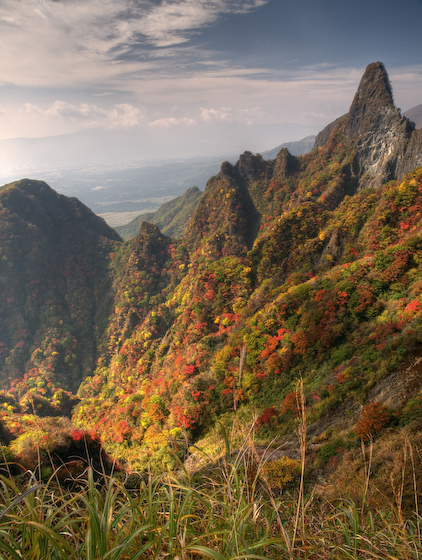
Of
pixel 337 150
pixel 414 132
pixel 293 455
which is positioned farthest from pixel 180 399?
pixel 337 150

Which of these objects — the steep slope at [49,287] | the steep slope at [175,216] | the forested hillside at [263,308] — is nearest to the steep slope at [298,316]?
the forested hillside at [263,308]

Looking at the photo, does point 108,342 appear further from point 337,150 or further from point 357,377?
point 337,150

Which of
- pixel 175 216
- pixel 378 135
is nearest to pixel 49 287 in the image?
pixel 175 216

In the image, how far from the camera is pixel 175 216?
162250 mm

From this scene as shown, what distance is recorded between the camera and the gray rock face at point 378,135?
41.9 m

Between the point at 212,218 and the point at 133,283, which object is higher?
the point at 212,218

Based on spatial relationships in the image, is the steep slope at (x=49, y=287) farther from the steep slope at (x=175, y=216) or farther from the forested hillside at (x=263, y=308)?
the steep slope at (x=175, y=216)

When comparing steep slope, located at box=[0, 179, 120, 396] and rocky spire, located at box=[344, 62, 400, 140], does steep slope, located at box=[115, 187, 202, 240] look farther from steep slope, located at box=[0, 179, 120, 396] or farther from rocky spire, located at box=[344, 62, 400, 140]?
rocky spire, located at box=[344, 62, 400, 140]

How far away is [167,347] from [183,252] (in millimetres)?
37391

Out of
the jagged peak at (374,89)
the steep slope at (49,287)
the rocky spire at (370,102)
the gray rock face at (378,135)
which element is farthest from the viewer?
the steep slope at (49,287)

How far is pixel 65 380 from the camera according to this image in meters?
69.4

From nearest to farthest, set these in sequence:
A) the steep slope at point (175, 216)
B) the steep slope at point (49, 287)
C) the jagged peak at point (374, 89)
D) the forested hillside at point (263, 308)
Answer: the forested hillside at point (263, 308), the jagged peak at point (374, 89), the steep slope at point (49, 287), the steep slope at point (175, 216)

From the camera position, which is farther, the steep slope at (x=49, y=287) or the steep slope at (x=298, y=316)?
the steep slope at (x=49, y=287)

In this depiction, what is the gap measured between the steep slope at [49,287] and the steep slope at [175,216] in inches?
1816
